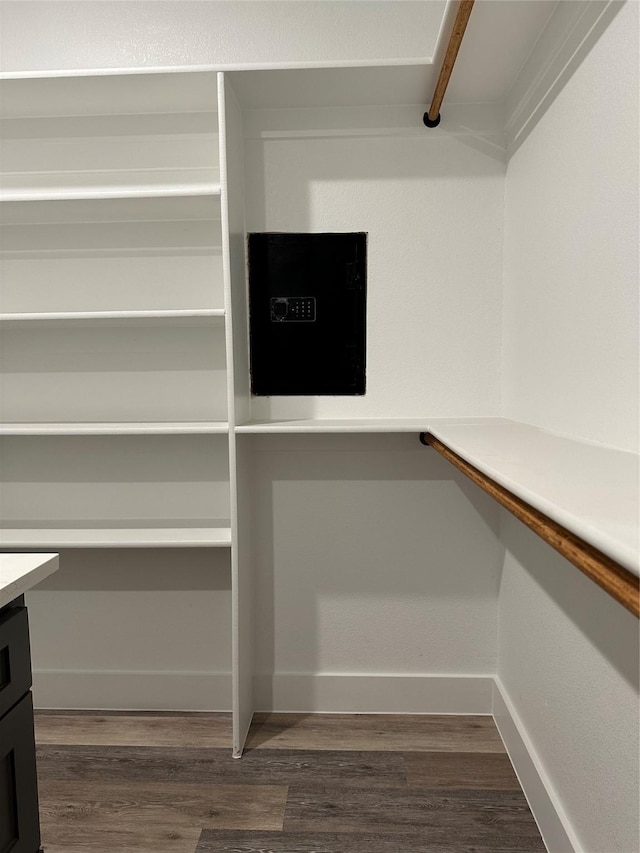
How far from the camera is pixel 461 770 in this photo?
205cm

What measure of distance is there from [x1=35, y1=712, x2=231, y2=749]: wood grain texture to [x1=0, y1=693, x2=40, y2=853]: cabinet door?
3.66 feet

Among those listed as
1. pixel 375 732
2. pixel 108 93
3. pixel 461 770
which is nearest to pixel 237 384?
pixel 108 93

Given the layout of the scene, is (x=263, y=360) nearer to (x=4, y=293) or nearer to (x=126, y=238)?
(x=126, y=238)

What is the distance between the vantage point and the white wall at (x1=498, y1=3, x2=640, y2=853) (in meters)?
1.26

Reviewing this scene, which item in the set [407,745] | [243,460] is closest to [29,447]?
[243,460]

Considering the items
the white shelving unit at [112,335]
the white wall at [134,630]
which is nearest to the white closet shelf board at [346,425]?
the white shelving unit at [112,335]

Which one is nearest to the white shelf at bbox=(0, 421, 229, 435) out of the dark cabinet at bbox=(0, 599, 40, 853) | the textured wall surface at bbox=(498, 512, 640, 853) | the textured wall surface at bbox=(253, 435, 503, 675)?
the textured wall surface at bbox=(253, 435, 503, 675)

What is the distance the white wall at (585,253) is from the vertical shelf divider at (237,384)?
3.10ft

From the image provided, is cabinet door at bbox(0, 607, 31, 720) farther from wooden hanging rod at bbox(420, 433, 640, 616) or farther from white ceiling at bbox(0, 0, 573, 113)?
white ceiling at bbox(0, 0, 573, 113)

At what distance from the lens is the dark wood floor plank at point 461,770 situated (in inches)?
78.2

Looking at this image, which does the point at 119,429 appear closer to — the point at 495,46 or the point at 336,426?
the point at 336,426

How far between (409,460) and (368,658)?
792mm

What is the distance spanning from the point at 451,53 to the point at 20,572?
1638mm

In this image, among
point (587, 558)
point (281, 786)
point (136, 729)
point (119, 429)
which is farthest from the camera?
point (136, 729)
